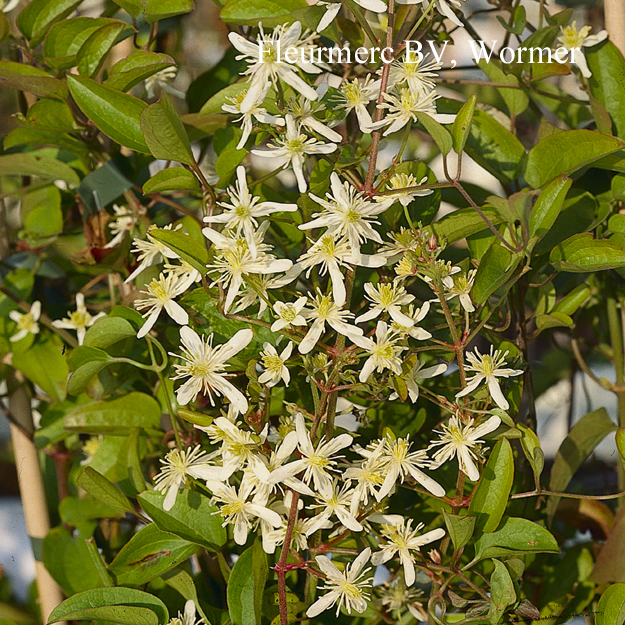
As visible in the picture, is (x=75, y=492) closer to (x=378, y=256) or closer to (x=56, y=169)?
(x=56, y=169)

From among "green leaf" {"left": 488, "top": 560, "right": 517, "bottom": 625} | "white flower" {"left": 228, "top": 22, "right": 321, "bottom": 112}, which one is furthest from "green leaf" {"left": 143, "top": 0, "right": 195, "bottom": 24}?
"green leaf" {"left": 488, "top": 560, "right": 517, "bottom": 625}

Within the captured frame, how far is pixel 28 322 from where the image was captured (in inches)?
24.0

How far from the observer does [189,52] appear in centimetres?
81

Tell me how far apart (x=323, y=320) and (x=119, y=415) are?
249 millimetres

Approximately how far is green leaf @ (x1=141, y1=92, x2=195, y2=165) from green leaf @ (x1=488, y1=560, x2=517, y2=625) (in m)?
0.32

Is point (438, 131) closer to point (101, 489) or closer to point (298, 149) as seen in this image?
point (298, 149)

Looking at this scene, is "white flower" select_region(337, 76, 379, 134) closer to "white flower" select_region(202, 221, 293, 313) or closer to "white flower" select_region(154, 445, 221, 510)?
"white flower" select_region(202, 221, 293, 313)

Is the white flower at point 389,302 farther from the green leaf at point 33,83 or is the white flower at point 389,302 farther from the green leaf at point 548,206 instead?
the green leaf at point 33,83

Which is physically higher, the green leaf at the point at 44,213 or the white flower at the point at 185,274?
the white flower at the point at 185,274

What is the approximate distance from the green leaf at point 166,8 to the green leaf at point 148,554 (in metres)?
0.37

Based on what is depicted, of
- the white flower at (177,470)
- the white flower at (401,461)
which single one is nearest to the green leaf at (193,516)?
the white flower at (177,470)

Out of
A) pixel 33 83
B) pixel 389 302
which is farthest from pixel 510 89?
pixel 33 83

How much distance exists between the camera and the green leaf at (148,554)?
463 mm

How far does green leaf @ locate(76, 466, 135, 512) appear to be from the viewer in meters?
0.46
